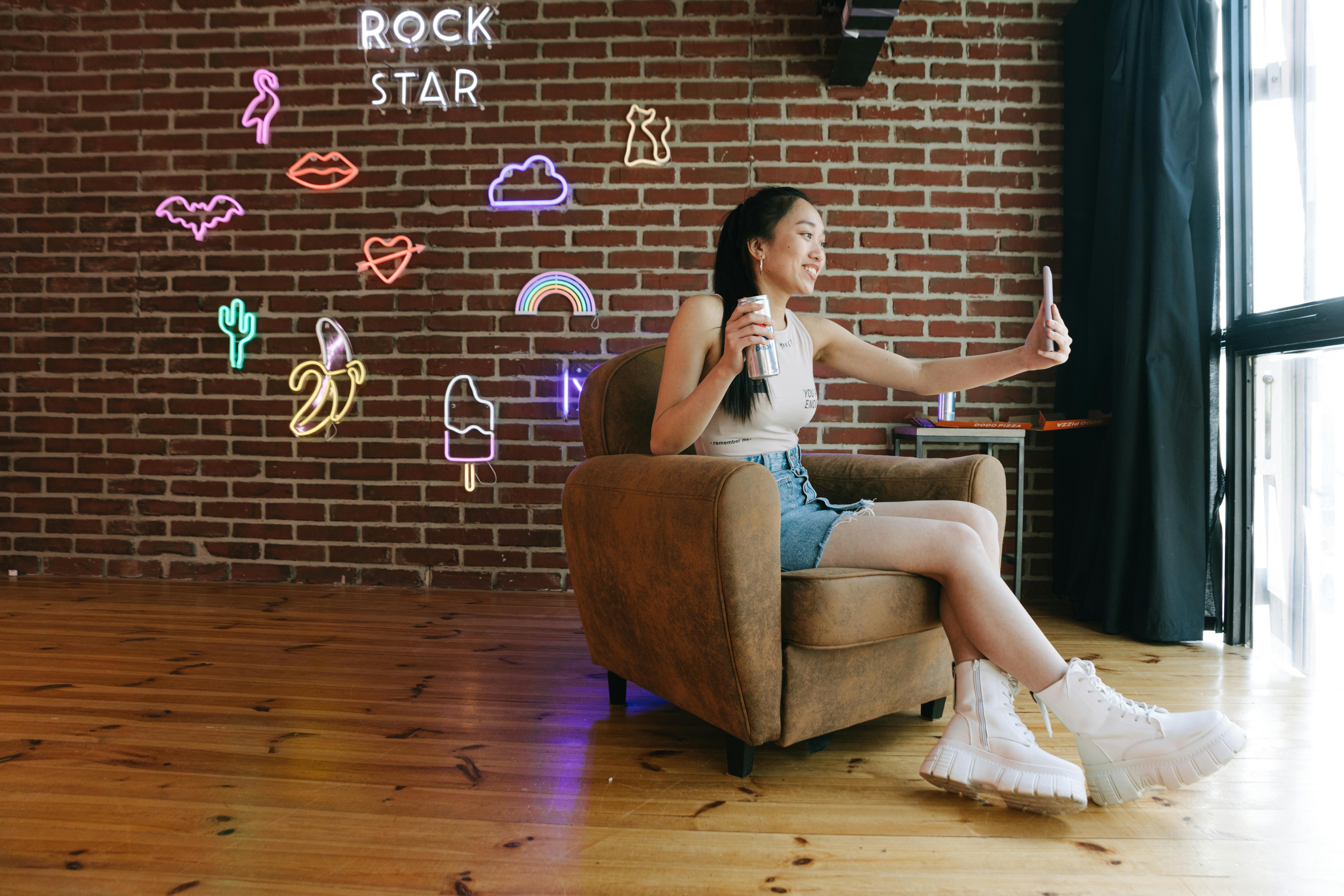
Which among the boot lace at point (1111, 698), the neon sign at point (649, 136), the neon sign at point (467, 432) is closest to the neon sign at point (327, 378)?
the neon sign at point (467, 432)

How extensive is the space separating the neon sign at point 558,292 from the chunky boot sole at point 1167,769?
2292 mm

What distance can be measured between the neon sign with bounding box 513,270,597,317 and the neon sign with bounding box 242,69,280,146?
4.19 ft

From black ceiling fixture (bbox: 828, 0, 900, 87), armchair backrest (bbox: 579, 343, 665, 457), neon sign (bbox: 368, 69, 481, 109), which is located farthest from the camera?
neon sign (bbox: 368, 69, 481, 109)

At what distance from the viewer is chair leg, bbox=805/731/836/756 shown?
155 centimetres

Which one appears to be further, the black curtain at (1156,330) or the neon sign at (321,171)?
the neon sign at (321,171)

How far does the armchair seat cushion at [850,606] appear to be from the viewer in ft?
4.54

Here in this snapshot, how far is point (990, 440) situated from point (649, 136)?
1741 mm

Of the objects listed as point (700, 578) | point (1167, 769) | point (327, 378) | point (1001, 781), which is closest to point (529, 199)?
point (327, 378)

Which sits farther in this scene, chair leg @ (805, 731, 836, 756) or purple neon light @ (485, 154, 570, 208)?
purple neon light @ (485, 154, 570, 208)

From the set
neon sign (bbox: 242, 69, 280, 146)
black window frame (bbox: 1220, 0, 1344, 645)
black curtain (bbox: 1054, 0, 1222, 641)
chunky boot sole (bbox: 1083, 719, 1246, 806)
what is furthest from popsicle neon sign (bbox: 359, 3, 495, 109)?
chunky boot sole (bbox: 1083, 719, 1246, 806)

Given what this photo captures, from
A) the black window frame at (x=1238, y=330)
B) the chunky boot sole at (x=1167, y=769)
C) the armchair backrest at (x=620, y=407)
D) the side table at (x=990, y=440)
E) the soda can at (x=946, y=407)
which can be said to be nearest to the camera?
the chunky boot sole at (x=1167, y=769)

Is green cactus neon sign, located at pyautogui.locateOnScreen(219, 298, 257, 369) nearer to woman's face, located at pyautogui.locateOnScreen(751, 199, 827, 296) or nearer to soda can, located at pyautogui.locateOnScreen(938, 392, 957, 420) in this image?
woman's face, located at pyautogui.locateOnScreen(751, 199, 827, 296)

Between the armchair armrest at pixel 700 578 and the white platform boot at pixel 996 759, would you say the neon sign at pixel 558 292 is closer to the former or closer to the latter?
the armchair armrest at pixel 700 578

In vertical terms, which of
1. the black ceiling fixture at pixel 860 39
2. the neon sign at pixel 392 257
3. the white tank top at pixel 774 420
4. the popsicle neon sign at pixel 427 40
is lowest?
A: the white tank top at pixel 774 420
